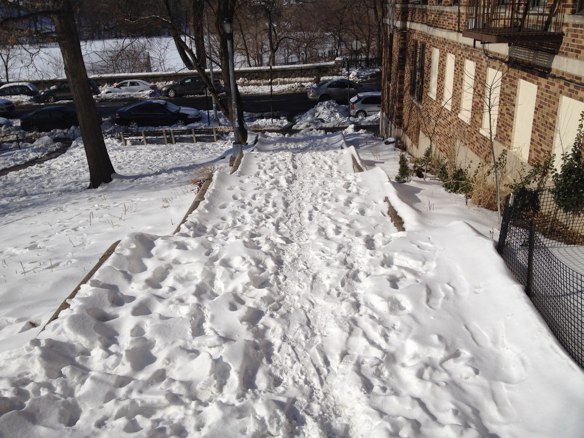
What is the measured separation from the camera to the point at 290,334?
5.43m

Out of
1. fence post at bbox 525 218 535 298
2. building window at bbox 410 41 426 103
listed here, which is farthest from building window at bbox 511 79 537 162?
building window at bbox 410 41 426 103

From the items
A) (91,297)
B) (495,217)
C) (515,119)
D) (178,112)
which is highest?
(515,119)

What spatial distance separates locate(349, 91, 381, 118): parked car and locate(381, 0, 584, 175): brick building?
704 cm

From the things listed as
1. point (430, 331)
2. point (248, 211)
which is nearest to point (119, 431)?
point (430, 331)

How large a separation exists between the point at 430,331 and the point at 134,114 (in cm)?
2637

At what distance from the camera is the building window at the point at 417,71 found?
57.6ft

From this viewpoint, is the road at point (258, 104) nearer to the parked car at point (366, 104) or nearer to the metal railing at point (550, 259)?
the parked car at point (366, 104)

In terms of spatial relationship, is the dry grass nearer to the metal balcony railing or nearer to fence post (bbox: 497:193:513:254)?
the metal balcony railing

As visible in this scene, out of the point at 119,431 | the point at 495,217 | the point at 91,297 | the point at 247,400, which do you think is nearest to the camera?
the point at 119,431

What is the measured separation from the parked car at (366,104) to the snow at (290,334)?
19.1m

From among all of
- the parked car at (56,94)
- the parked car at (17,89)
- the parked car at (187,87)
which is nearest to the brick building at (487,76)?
the parked car at (187,87)

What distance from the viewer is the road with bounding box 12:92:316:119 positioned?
32.0 meters

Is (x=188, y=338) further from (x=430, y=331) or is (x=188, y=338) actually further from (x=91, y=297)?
(x=430, y=331)

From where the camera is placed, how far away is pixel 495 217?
892cm
